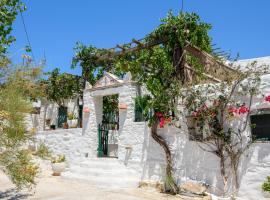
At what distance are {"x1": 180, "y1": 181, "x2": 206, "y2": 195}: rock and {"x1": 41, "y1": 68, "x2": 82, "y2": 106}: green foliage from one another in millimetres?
9828

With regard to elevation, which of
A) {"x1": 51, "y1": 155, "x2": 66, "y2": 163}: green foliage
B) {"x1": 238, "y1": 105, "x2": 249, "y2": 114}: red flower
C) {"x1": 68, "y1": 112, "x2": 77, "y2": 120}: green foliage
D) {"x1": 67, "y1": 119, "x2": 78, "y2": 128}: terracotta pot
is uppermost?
{"x1": 68, "y1": 112, "x2": 77, "y2": 120}: green foliage

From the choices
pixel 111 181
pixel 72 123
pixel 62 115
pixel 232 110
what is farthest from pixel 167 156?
pixel 62 115

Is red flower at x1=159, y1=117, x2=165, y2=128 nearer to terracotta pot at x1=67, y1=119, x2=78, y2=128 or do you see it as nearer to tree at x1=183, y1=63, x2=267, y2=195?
tree at x1=183, y1=63, x2=267, y2=195

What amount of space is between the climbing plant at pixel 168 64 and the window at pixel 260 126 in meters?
2.49

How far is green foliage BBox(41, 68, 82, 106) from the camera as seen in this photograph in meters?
18.5

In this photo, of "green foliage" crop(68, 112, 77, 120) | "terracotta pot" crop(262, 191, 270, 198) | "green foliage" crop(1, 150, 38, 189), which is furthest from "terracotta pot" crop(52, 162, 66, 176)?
"terracotta pot" crop(262, 191, 270, 198)

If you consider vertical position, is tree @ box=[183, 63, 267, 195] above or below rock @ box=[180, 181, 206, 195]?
above

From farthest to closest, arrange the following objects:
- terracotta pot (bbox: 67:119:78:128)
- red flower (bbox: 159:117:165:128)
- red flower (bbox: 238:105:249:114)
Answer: terracotta pot (bbox: 67:119:78:128), red flower (bbox: 159:117:165:128), red flower (bbox: 238:105:249:114)

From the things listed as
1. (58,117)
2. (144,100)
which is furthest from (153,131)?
(58,117)

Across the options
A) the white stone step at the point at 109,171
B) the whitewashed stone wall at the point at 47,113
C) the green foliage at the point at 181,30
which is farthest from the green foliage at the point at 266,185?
the whitewashed stone wall at the point at 47,113

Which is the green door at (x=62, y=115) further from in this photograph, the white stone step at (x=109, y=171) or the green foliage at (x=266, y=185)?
the green foliage at (x=266, y=185)

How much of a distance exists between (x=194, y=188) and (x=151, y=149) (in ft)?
7.86

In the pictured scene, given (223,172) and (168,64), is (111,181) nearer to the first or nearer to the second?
(223,172)

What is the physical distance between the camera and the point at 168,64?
39.7 feet
